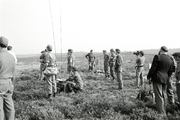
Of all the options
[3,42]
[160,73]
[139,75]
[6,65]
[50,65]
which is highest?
[3,42]

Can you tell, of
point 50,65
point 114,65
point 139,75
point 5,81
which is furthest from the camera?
point 114,65

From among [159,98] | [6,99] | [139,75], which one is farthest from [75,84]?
[6,99]

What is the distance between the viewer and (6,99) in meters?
4.35

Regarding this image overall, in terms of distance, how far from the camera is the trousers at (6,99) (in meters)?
4.21

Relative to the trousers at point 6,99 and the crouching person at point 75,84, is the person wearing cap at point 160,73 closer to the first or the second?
the trousers at point 6,99

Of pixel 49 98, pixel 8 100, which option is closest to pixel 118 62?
pixel 49 98

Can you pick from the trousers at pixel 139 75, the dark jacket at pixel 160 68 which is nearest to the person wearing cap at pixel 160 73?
the dark jacket at pixel 160 68

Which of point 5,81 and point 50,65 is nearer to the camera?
point 5,81

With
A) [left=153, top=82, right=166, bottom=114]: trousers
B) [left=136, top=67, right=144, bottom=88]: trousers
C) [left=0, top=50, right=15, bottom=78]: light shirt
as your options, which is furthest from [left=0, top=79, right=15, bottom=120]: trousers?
[left=136, top=67, right=144, bottom=88]: trousers

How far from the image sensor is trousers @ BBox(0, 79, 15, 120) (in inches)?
166

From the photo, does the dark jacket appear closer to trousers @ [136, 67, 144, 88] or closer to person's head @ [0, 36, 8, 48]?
person's head @ [0, 36, 8, 48]

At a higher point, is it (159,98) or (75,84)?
(159,98)

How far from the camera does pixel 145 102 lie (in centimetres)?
693

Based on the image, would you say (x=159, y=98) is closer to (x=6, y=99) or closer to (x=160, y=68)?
(x=160, y=68)
